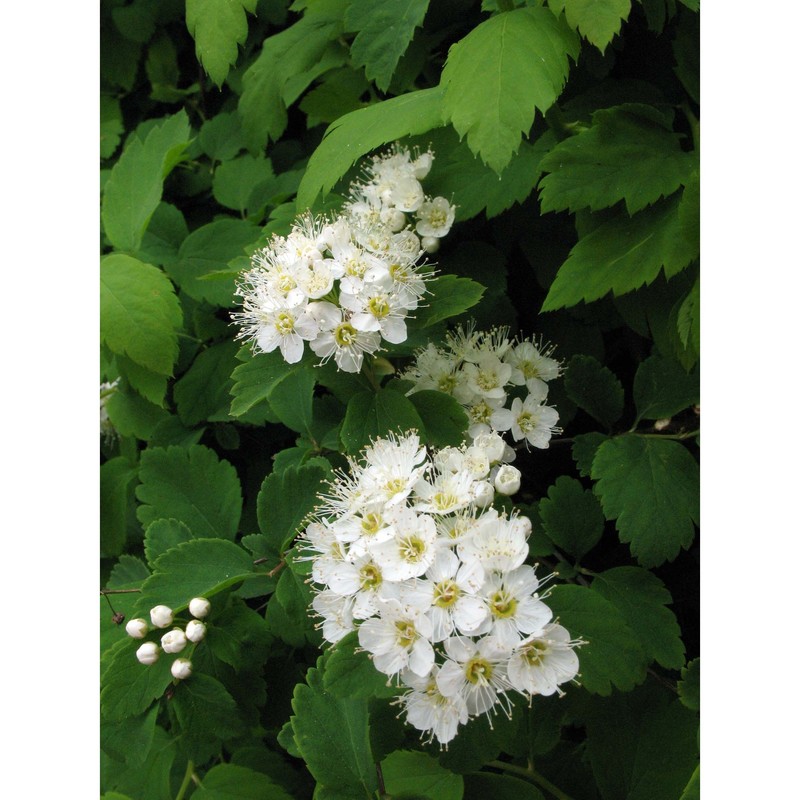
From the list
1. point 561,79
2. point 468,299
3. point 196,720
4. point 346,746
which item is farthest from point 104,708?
point 561,79

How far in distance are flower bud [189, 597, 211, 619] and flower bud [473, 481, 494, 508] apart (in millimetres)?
454

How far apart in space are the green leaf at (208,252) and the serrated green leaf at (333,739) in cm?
94

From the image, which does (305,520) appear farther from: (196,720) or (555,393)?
(555,393)

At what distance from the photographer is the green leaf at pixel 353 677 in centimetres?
101

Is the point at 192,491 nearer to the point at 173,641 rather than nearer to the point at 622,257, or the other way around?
the point at 173,641

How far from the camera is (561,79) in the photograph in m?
1.17

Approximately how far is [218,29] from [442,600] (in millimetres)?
1040

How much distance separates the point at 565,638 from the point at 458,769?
26 centimetres

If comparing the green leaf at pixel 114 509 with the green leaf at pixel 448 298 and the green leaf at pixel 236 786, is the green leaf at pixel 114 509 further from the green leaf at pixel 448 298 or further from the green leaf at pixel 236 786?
the green leaf at pixel 448 298

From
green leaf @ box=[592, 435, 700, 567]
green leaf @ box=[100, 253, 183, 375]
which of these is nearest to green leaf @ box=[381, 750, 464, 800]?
green leaf @ box=[592, 435, 700, 567]

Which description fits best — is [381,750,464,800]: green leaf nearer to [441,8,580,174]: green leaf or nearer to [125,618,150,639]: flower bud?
[125,618,150,639]: flower bud

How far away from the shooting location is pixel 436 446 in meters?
1.28

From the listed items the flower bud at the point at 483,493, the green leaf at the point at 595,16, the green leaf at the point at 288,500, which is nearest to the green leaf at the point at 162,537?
the green leaf at the point at 288,500

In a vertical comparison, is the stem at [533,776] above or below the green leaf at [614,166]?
below
